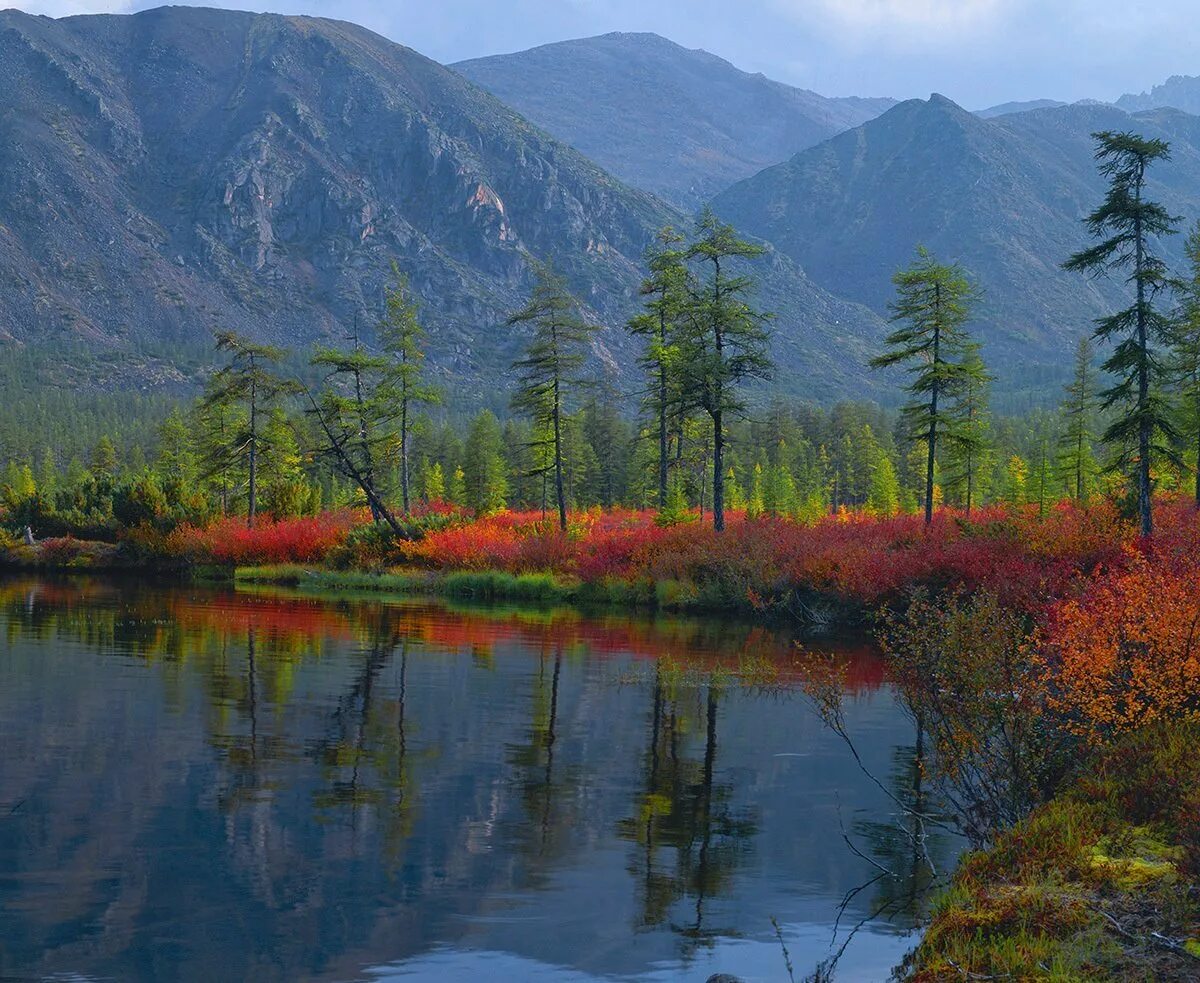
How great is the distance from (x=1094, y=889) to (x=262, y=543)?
1929 inches

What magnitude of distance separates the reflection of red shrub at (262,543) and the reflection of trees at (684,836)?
38686 millimetres

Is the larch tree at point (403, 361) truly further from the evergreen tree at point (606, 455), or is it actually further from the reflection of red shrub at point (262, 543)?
the evergreen tree at point (606, 455)

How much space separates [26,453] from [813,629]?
165m

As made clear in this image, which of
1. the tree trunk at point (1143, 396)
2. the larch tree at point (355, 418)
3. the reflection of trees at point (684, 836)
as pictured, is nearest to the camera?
the reflection of trees at point (684, 836)

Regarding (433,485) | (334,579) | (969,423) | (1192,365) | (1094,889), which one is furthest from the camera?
(433,485)

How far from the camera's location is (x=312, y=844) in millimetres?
11586

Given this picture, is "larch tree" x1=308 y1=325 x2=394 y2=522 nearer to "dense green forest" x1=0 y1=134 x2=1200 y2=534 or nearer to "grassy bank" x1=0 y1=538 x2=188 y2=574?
"dense green forest" x1=0 y1=134 x2=1200 y2=534

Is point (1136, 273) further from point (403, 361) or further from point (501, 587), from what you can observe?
point (403, 361)

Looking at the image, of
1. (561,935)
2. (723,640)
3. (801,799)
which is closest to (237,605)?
(723,640)

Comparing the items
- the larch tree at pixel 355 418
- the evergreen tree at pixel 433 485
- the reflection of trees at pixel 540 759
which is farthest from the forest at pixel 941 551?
the evergreen tree at pixel 433 485

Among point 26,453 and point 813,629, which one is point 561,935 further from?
point 26,453

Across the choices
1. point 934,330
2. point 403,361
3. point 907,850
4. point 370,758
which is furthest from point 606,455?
point 907,850

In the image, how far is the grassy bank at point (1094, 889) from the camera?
740cm

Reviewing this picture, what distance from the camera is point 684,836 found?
1238 cm
